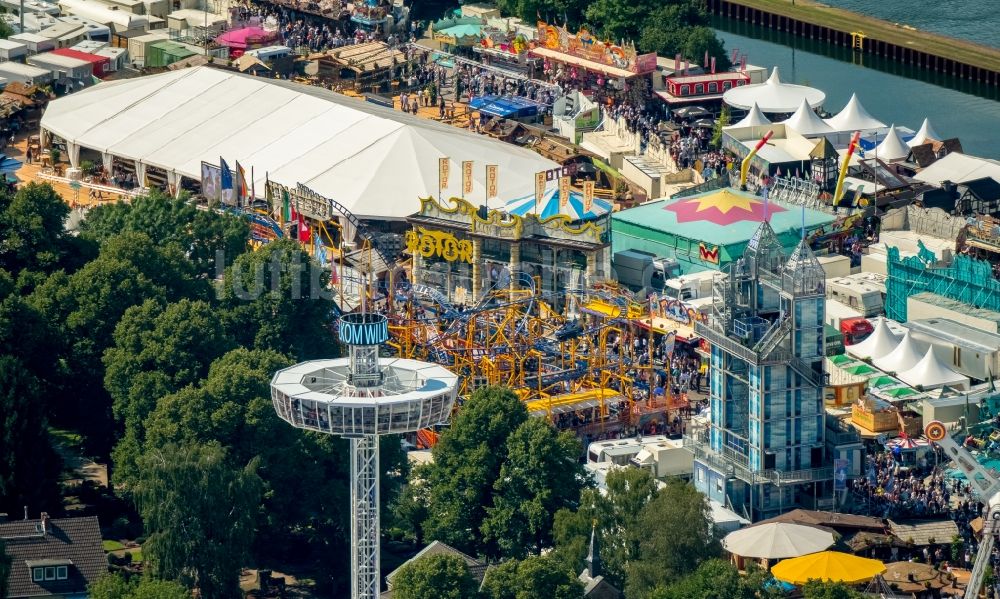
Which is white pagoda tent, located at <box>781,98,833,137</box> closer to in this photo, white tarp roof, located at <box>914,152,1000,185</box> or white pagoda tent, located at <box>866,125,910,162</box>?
white pagoda tent, located at <box>866,125,910,162</box>

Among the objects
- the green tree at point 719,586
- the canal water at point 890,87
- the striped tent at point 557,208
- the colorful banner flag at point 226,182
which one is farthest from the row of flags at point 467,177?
the green tree at point 719,586

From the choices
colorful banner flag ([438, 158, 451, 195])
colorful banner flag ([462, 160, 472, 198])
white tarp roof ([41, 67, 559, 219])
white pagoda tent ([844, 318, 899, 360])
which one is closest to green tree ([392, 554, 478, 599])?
white pagoda tent ([844, 318, 899, 360])

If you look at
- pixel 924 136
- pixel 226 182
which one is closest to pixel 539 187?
pixel 226 182

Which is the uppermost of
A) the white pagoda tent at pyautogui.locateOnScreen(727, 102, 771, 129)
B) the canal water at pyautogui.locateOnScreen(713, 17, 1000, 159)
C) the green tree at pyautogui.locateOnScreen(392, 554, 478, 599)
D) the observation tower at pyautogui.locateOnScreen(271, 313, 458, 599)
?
the observation tower at pyautogui.locateOnScreen(271, 313, 458, 599)

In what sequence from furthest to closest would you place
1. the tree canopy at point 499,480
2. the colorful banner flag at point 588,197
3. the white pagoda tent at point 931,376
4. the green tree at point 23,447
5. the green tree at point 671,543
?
the colorful banner flag at point 588,197 < the white pagoda tent at point 931,376 < the green tree at point 23,447 < the tree canopy at point 499,480 < the green tree at point 671,543

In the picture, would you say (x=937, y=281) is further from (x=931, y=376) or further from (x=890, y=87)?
(x=890, y=87)

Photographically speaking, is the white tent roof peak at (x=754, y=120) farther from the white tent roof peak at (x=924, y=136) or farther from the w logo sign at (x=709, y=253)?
the w logo sign at (x=709, y=253)

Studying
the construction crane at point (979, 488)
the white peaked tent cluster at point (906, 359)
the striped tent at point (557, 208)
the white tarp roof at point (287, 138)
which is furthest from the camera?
the white tarp roof at point (287, 138)

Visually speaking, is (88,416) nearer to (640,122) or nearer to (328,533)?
(328,533)
